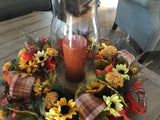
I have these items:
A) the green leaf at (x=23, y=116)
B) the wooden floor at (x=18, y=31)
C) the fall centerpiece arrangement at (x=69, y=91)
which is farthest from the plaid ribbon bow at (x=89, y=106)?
the wooden floor at (x=18, y=31)

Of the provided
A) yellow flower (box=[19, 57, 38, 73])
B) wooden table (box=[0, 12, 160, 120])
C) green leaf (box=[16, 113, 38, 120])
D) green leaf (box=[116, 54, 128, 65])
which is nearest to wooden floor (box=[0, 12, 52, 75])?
wooden table (box=[0, 12, 160, 120])

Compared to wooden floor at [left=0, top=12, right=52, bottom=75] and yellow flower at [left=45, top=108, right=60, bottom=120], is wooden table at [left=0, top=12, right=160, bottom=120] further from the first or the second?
yellow flower at [left=45, top=108, right=60, bottom=120]

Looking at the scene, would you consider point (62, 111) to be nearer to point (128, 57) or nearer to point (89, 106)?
point (89, 106)

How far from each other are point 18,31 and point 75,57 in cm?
51

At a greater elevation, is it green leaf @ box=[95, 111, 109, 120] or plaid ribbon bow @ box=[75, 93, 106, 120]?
plaid ribbon bow @ box=[75, 93, 106, 120]

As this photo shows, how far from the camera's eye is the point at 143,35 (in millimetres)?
1075

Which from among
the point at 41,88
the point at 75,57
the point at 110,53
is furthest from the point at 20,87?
the point at 110,53

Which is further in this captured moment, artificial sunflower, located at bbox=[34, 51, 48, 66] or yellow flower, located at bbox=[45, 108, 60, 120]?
artificial sunflower, located at bbox=[34, 51, 48, 66]

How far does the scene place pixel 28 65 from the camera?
1.28ft

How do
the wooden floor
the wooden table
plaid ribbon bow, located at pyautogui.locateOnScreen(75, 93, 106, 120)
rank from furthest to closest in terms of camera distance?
the wooden floor, the wooden table, plaid ribbon bow, located at pyautogui.locateOnScreen(75, 93, 106, 120)

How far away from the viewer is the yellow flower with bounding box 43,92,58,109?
12.3 inches

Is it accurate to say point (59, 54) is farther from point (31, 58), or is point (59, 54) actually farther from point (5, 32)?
point (5, 32)

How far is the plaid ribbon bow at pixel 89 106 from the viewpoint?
10.8 inches

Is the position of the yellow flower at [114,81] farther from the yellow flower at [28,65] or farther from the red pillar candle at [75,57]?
the yellow flower at [28,65]
